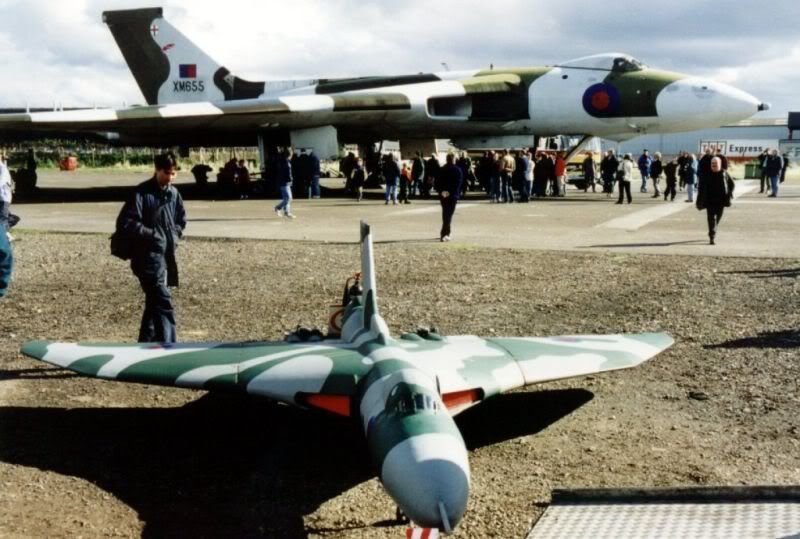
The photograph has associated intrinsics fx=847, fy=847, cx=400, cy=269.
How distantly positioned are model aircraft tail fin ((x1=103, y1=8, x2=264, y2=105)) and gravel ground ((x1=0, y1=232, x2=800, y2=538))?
22.0 metres

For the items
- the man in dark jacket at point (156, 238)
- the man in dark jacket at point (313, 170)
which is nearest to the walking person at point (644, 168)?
the man in dark jacket at point (313, 170)

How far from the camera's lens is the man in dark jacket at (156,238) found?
7863 mm

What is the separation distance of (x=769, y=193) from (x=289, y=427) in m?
30.7

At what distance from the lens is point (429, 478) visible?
4281mm

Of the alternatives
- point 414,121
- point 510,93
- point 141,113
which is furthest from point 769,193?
point 141,113

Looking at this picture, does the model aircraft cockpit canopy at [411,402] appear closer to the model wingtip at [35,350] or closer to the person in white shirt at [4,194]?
the model wingtip at [35,350]

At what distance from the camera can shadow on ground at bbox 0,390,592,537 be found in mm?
5258

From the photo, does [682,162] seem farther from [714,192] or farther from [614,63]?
[714,192]

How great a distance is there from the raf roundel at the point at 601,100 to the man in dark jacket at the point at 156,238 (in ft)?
72.7

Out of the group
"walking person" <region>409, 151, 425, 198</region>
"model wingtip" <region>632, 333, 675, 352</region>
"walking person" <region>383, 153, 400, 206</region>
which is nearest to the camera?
"model wingtip" <region>632, 333, 675, 352</region>

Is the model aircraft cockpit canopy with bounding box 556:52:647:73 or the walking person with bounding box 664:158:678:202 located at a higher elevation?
the model aircraft cockpit canopy with bounding box 556:52:647:73

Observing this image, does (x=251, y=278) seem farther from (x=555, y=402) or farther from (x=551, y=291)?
(x=555, y=402)

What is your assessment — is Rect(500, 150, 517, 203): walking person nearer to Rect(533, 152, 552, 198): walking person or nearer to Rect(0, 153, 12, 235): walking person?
Rect(533, 152, 552, 198): walking person

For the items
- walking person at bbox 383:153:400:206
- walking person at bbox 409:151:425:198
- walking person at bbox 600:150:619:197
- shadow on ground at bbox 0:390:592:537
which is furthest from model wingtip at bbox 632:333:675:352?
walking person at bbox 600:150:619:197
